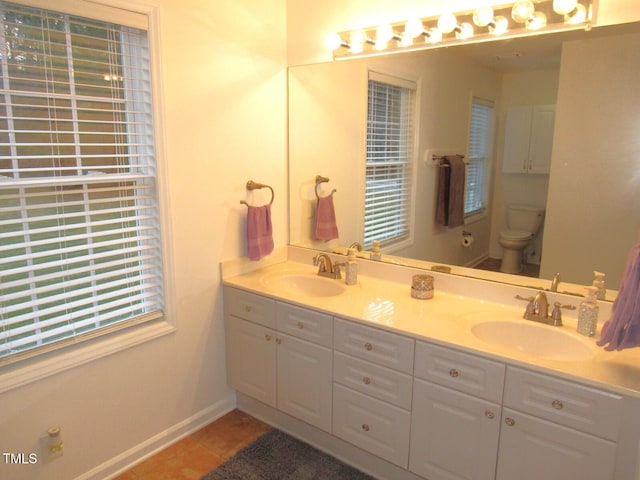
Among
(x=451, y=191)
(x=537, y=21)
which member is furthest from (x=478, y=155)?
(x=537, y=21)

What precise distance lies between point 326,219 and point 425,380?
1202 millimetres

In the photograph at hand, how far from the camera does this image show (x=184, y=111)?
2.16m

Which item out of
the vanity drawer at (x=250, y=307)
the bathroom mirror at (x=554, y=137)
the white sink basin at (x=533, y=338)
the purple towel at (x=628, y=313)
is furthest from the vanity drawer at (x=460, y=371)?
the vanity drawer at (x=250, y=307)

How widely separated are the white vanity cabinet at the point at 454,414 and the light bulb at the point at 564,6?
4.45ft

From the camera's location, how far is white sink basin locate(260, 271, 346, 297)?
246 centimetres

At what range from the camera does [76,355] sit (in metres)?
1.90

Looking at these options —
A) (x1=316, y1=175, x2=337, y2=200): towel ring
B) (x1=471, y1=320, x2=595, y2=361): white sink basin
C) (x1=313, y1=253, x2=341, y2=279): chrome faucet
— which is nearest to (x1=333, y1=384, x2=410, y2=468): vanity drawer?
(x1=471, y1=320, x2=595, y2=361): white sink basin

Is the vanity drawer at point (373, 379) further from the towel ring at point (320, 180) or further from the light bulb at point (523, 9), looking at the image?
the light bulb at point (523, 9)

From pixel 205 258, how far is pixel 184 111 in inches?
28.7

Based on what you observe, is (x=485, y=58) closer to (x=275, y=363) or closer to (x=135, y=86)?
Result: (x=135, y=86)

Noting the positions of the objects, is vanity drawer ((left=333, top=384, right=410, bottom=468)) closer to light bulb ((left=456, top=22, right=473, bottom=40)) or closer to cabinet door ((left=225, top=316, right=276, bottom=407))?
A: cabinet door ((left=225, top=316, right=276, bottom=407))

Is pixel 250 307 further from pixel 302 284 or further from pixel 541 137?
pixel 541 137

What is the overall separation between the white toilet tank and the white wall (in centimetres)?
130

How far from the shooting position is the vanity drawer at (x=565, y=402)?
1.41 metres
